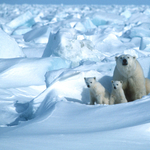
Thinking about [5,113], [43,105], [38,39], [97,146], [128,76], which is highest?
[97,146]

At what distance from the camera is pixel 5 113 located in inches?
120

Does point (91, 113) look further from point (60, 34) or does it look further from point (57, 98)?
→ point (60, 34)

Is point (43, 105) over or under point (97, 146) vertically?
under

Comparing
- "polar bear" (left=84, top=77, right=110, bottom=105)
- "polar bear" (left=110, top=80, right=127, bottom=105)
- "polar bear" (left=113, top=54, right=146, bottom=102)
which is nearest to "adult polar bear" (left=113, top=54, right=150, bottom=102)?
"polar bear" (left=113, top=54, right=146, bottom=102)

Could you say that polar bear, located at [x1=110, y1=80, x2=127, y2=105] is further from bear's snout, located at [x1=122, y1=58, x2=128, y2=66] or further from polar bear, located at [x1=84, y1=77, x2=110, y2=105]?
bear's snout, located at [x1=122, y1=58, x2=128, y2=66]

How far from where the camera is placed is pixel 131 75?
284 centimetres

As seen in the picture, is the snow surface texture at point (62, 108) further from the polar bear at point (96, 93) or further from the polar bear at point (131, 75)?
the polar bear at point (131, 75)

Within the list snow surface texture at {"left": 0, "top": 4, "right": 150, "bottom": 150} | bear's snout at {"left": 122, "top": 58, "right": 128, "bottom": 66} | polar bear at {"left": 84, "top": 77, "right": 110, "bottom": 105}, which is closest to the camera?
snow surface texture at {"left": 0, "top": 4, "right": 150, "bottom": 150}

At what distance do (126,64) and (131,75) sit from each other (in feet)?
0.82

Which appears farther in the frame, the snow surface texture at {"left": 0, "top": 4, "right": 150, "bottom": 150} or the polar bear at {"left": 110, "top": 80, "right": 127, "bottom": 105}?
the polar bear at {"left": 110, "top": 80, "right": 127, "bottom": 105}

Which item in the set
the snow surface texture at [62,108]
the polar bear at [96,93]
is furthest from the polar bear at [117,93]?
the snow surface texture at [62,108]

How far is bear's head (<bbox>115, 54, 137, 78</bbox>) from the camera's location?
8.69 ft

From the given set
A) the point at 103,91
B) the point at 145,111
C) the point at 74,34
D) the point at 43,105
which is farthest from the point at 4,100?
the point at 74,34

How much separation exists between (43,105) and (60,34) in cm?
282
